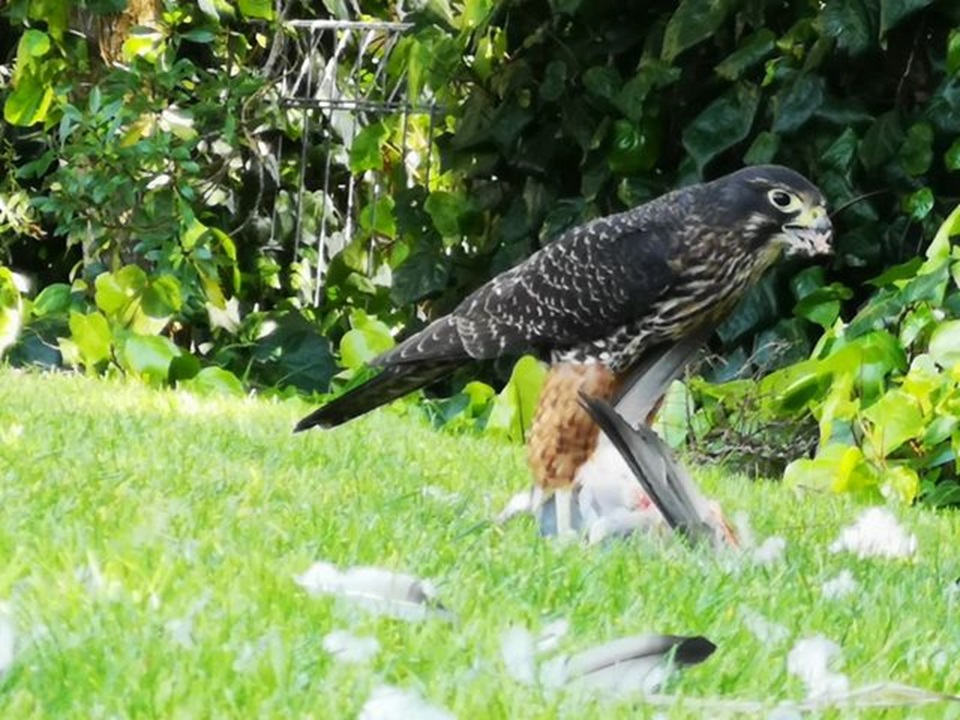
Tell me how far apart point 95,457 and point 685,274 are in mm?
1245

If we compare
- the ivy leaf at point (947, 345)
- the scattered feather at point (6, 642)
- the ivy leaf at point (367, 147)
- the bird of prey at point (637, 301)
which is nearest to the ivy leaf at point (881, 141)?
the ivy leaf at point (947, 345)

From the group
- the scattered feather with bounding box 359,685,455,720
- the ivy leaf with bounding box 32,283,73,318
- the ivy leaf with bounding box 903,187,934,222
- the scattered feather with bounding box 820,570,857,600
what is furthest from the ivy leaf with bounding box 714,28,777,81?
the scattered feather with bounding box 359,685,455,720

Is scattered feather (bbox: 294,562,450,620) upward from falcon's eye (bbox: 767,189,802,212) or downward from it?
downward

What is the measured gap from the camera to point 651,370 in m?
3.51

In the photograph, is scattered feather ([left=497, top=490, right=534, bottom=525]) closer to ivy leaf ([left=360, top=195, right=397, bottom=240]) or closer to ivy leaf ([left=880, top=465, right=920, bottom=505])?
ivy leaf ([left=880, top=465, right=920, bottom=505])

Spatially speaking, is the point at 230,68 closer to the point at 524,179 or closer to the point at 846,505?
the point at 524,179

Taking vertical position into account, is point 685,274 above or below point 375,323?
above

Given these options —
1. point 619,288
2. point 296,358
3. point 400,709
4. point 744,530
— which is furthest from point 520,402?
point 400,709

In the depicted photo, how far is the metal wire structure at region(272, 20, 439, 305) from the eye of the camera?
7.86 meters

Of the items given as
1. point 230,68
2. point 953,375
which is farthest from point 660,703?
point 230,68

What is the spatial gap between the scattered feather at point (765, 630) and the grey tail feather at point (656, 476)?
683 millimetres

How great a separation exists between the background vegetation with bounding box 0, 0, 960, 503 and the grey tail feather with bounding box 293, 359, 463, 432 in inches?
59.2

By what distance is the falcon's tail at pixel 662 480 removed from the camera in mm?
3158

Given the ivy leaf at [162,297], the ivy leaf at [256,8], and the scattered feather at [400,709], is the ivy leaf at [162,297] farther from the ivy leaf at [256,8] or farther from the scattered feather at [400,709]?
the scattered feather at [400,709]
